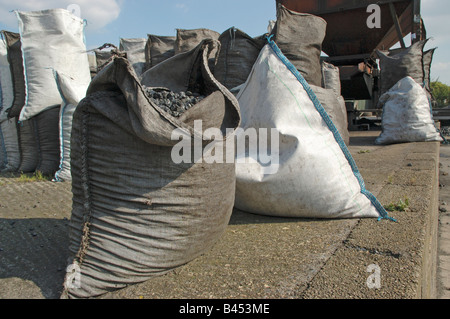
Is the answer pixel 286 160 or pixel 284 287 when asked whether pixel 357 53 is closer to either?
pixel 286 160

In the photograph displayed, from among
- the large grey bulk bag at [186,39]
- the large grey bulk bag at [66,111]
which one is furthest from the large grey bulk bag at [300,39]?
the large grey bulk bag at [66,111]

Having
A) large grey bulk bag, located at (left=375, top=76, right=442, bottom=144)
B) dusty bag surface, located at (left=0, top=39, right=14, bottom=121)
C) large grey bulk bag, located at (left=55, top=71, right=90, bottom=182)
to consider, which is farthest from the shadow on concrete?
large grey bulk bag, located at (left=375, top=76, right=442, bottom=144)

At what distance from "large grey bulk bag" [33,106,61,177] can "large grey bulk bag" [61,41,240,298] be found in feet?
8.40

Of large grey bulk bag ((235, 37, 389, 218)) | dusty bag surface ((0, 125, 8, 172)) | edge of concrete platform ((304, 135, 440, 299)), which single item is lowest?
dusty bag surface ((0, 125, 8, 172))

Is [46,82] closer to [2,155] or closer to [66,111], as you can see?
[66,111]

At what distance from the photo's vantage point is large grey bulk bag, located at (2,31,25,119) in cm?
372

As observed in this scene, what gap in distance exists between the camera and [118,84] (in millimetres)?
1209

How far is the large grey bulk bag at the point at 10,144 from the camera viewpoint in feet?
13.5

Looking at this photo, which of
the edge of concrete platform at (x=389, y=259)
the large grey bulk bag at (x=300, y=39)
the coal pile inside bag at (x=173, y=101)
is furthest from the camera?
the large grey bulk bag at (x=300, y=39)

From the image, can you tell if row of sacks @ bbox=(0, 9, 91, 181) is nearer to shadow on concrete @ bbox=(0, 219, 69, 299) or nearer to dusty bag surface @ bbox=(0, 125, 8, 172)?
dusty bag surface @ bbox=(0, 125, 8, 172)

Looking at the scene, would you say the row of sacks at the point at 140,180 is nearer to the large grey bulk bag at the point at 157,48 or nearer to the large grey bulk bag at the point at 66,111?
the large grey bulk bag at the point at 66,111

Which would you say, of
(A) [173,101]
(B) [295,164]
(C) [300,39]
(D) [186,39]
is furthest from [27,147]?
(B) [295,164]

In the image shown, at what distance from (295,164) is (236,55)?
4.75ft

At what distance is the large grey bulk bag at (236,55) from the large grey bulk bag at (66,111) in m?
1.30
